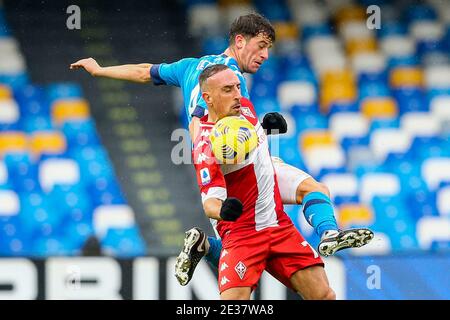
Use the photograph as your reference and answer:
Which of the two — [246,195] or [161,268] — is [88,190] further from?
[246,195]

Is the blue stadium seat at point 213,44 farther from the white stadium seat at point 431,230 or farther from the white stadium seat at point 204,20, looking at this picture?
the white stadium seat at point 431,230

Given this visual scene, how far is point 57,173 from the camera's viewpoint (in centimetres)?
1116

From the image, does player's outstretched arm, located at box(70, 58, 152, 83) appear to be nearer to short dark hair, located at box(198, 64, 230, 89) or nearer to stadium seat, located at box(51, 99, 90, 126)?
short dark hair, located at box(198, 64, 230, 89)

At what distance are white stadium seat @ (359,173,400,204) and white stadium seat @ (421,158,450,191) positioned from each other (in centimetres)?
30

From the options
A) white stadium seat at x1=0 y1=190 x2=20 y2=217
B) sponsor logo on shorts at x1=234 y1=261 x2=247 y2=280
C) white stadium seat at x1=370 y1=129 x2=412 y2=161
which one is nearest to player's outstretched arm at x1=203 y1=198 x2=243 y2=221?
sponsor logo on shorts at x1=234 y1=261 x2=247 y2=280

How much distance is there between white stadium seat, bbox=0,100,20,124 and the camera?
455 inches

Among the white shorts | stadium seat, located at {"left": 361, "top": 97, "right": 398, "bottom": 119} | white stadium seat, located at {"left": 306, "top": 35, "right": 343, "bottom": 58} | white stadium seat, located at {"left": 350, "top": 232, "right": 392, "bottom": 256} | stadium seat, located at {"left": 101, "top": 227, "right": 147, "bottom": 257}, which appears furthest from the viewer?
white stadium seat, located at {"left": 306, "top": 35, "right": 343, "bottom": 58}

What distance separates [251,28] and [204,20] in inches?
233

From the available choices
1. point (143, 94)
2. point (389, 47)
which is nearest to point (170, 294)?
point (143, 94)

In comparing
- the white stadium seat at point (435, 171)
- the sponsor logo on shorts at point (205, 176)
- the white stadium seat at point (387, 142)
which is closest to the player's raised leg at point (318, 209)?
the sponsor logo on shorts at point (205, 176)

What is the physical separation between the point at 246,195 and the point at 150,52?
20.2ft

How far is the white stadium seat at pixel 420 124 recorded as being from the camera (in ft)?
38.7
